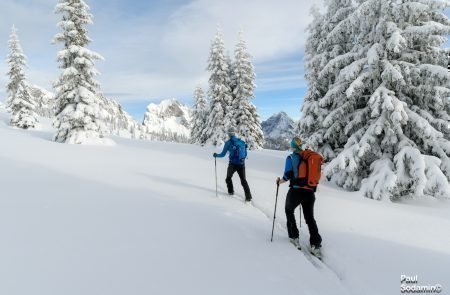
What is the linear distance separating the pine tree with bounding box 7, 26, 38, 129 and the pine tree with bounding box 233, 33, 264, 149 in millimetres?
29183

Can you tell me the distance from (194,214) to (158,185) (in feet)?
12.7

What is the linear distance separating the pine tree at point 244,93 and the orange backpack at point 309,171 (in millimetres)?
30661

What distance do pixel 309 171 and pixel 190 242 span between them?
2741 millimetres

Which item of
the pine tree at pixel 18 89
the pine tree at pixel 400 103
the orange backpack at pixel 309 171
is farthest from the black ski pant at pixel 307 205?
the pine tree at pixel 18 89

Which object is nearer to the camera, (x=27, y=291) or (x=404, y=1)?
(x=27, y=291)

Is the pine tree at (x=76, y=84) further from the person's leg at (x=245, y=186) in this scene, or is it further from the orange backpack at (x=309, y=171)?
the orange backpack at (x=309, y=171)

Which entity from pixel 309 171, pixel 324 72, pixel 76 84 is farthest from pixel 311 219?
pixel 76 84

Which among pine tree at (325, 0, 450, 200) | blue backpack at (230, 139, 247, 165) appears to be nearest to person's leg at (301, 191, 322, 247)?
blue backpack at (230, 139, 247, 165)

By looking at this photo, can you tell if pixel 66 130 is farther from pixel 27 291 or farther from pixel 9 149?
pixel 27 291

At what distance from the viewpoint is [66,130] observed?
950 inches

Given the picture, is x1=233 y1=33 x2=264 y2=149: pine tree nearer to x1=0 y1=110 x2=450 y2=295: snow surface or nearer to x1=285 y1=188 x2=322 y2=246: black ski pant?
x1=0 y1=110 x2=450 y2=295: snow surface

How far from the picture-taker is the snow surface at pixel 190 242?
464 cm

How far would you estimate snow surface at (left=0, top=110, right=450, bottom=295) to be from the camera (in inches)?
183

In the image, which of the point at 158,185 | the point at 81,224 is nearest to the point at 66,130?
the point at 158,185
